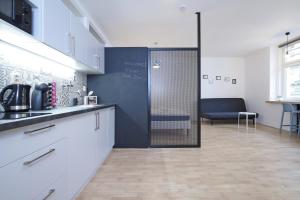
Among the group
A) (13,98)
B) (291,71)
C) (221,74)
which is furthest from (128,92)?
(221,74)

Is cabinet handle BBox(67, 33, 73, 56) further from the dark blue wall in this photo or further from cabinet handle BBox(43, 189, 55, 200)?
the dark blue wall

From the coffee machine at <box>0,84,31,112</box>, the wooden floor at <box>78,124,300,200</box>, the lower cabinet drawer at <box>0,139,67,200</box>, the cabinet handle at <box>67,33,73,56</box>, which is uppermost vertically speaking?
the cabinet handle at <box>67,33,73,56</box>

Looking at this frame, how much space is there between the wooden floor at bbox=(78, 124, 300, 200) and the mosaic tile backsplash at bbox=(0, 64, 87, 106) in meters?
1.16

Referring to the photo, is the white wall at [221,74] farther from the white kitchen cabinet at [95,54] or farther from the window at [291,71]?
the white kitchen cabinet at [95,54]

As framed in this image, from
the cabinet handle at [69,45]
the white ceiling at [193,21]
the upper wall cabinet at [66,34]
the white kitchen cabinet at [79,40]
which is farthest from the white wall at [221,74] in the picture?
the cabinet handle at [69,45]

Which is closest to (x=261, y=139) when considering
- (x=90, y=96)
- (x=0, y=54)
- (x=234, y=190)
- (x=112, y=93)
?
(x=234, y=190)

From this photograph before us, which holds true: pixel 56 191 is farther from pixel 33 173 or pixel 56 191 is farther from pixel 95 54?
pixel 95 54

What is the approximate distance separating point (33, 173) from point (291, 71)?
6.88 metres

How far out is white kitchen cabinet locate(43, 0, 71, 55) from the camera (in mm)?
1705

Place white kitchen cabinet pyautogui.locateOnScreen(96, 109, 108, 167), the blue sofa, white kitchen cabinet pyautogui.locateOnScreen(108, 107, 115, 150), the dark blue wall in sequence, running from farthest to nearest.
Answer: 1. the blue sofa
2. the dark blue wall
3. white kitchen cabinet pyautogui.locateOnScreen(108, 107, 115, 150)
4. white kitchen cabinet pyautogui.locateOnScreen(96, 109, 108, 167)

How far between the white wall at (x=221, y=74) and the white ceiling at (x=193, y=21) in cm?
175

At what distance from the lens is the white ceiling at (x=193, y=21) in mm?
3371

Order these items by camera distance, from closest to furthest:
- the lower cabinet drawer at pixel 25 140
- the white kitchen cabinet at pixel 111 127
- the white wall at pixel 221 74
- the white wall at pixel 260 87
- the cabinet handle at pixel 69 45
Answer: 1. the lower cabinet drawer at pixel 25 140
2. the cabinet handle at pixel 69 45
3. the white kitchen cabinet at pixel 111 127
4. the white wall at pixel 260 87
5. the white wall at pixel 221 74

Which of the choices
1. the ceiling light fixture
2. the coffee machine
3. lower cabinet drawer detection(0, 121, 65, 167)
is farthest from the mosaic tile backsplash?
the ceiling light fixture
